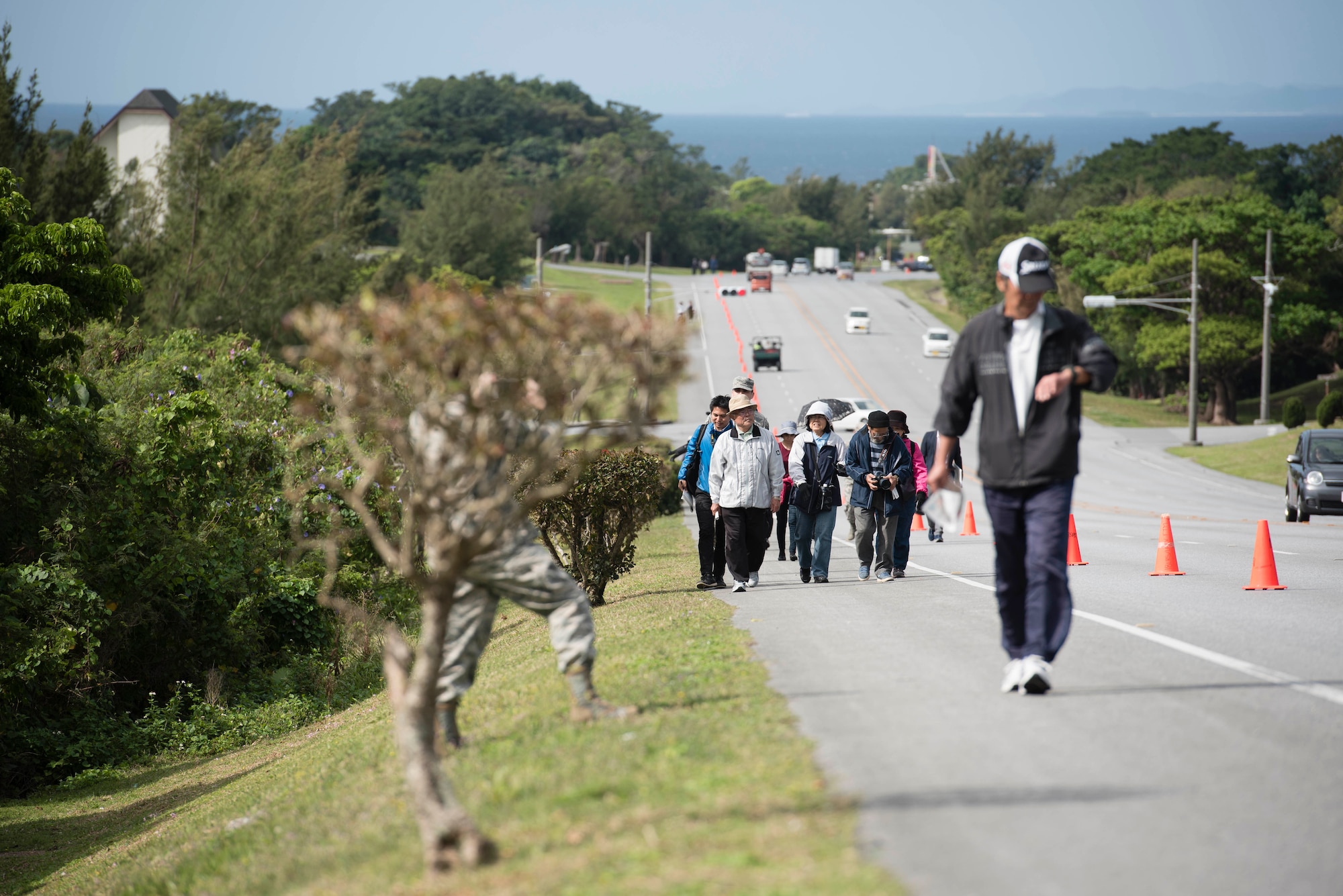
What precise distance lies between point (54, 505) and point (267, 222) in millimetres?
26341

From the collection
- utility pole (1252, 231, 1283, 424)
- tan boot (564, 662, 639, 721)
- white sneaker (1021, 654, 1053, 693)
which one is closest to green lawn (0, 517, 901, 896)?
tan boot (564, 662, 639, 721)

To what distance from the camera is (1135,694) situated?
696 cm

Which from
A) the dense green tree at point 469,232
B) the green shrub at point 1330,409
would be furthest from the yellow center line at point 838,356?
the dense green tree at point 469,232

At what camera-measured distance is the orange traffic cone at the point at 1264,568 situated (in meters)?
12.5

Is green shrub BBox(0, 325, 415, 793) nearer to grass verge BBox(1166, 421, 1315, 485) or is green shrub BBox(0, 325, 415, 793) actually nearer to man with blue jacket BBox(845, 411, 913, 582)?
man with blue jacket BBox(845, 411, 913, 582)

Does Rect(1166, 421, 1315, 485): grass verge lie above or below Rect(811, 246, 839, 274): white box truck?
below

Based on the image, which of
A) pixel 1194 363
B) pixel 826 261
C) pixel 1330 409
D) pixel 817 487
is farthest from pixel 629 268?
pixel 817 487

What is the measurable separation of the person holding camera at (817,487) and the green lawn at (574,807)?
2.45m

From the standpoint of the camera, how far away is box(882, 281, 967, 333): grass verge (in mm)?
97500

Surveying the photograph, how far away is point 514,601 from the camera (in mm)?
6676

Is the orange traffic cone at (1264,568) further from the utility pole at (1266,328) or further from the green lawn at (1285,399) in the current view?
the green lawn at (1285,399)

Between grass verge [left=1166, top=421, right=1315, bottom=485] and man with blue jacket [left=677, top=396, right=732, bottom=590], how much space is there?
31.0m

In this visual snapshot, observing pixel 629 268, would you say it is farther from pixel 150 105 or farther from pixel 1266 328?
pixel 1266 328

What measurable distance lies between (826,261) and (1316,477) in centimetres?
12353
